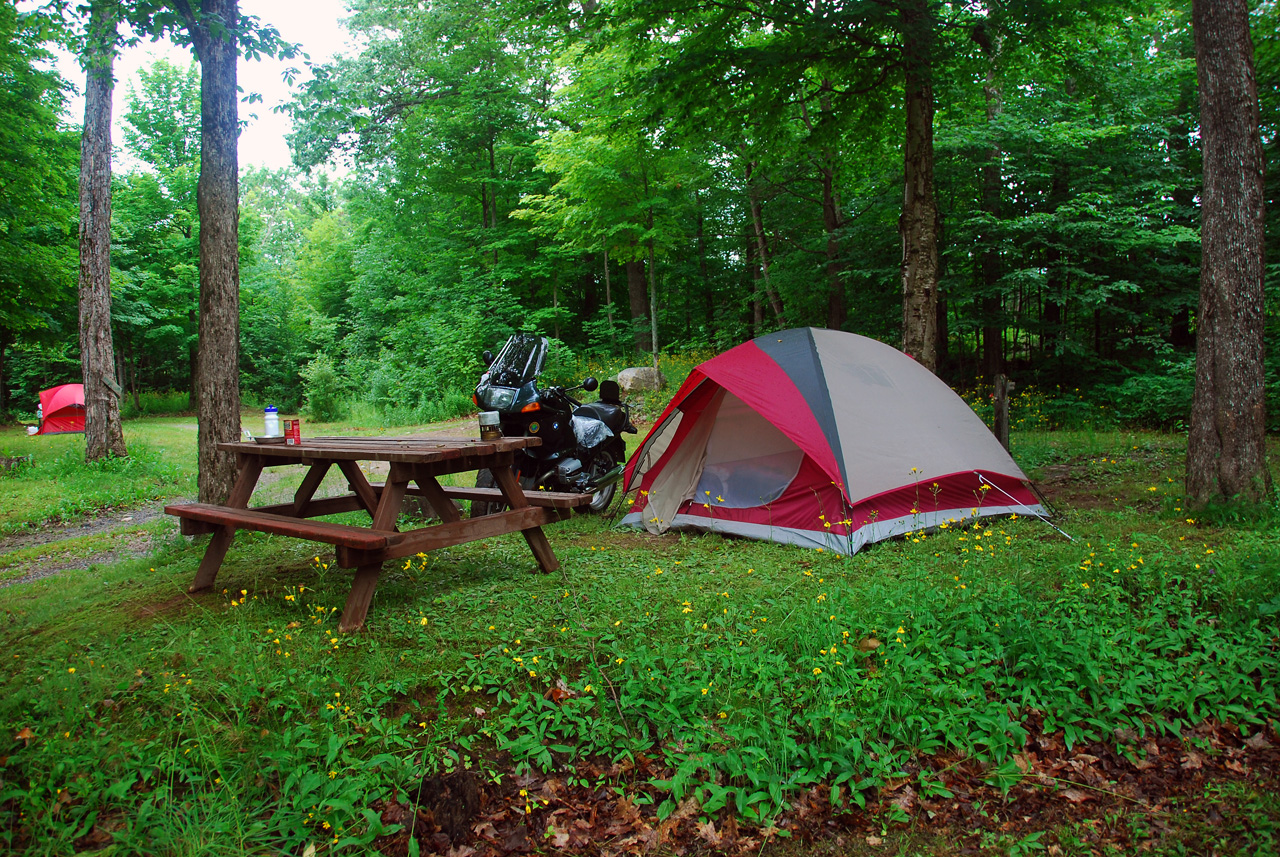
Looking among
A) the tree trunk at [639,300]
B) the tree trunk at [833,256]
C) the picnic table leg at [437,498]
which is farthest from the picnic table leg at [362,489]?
the tree trunk at [639,300]

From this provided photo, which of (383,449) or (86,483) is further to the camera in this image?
(86,483)

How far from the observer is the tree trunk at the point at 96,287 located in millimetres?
9469

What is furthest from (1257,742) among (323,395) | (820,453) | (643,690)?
(323,395)

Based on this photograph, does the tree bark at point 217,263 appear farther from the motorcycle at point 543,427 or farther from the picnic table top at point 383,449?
the motorcycle at point 543,427

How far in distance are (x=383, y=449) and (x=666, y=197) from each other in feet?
37.0

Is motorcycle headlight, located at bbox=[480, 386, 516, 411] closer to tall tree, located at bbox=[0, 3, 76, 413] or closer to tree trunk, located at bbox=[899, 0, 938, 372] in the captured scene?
tree trunk, located at bbox=[899, 0, 938, 372]

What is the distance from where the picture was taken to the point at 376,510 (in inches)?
164

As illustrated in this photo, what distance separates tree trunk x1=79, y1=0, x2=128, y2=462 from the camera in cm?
947

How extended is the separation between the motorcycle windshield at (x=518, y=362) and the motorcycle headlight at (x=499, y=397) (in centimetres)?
9

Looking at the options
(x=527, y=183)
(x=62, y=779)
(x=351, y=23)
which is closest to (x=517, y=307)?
(x=527, y=183)

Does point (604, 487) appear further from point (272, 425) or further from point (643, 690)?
point (643, 690)

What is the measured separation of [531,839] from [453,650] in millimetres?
1088

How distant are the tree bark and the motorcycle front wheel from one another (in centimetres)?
288

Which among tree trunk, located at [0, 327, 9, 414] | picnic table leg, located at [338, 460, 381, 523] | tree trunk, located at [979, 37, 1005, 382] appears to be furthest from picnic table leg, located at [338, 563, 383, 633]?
tree trunk, located at [0, 327, 9, 414]
